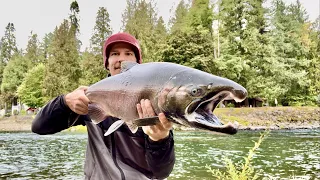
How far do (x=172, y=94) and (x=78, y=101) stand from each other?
3.68 feet

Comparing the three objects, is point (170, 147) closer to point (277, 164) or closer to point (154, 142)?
point (154, 142)

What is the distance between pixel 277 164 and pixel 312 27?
50173 millimetres

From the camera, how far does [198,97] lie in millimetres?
2133

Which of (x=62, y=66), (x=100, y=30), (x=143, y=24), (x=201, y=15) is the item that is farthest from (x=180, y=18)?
(x=62, y=66)

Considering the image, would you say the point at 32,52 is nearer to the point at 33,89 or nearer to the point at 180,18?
the point at 33,89

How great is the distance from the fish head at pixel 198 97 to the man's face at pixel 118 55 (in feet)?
5.57

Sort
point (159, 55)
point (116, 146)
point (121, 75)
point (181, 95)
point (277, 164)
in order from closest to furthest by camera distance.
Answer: point (181, 95)
point (121, 75)
point (116, 146)
point (277, 164)
point (159, 55)

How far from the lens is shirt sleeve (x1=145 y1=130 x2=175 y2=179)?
10.4 feet

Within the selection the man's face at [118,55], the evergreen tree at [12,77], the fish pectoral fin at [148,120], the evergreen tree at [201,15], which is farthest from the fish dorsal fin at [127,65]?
the evergreen tree at [12,77]

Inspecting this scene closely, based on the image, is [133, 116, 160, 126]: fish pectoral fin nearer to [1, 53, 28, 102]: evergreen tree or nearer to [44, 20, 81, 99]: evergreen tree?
[44, 20, 81, 99]: evergreen tree

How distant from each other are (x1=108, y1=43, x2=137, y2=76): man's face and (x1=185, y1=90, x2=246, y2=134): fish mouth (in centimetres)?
186

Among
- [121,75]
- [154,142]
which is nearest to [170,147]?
[154,142]

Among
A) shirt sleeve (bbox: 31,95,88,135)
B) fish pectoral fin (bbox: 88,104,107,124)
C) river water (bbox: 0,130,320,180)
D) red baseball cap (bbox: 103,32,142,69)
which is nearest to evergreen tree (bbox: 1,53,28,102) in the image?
river water (bbox: 0,130,320,180)

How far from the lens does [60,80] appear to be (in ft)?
164
